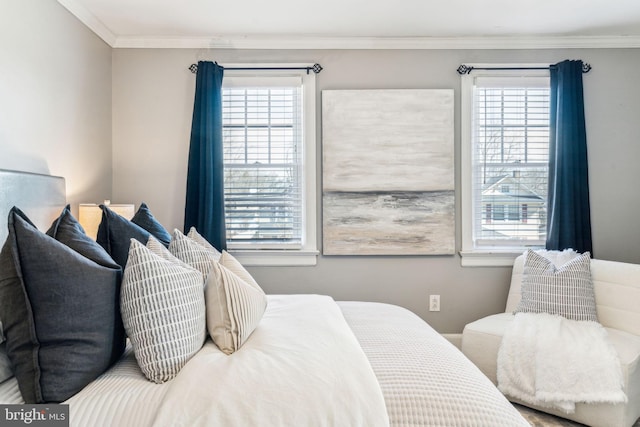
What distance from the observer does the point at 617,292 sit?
2412 millimetres

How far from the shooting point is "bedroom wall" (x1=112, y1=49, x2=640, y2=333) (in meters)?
2.98

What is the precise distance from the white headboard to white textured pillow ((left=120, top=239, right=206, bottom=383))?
102 cm

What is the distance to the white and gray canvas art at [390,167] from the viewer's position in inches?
117

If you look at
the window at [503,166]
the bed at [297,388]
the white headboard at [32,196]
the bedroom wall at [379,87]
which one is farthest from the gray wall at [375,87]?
the bed at [297,388]

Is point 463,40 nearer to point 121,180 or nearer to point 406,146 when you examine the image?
point 406,146

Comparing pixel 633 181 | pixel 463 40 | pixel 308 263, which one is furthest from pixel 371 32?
pixel 633 181

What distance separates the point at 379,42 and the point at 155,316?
8.56ft

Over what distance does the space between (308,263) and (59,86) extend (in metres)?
2.03

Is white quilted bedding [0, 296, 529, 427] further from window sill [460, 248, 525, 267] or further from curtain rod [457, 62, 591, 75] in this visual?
curtain rod [457, 62, 591, 75]

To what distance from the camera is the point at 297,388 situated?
102 centimetres

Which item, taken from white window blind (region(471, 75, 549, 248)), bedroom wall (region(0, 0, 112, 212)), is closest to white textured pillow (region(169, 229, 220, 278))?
bedroom wall (region(0, 0, 112, 212))

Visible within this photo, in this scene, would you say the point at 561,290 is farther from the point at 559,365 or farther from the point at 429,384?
the point at 429,384

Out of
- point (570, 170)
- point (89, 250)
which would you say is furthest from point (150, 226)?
point (570, 170)

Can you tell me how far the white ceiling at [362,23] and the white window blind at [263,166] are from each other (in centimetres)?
43
